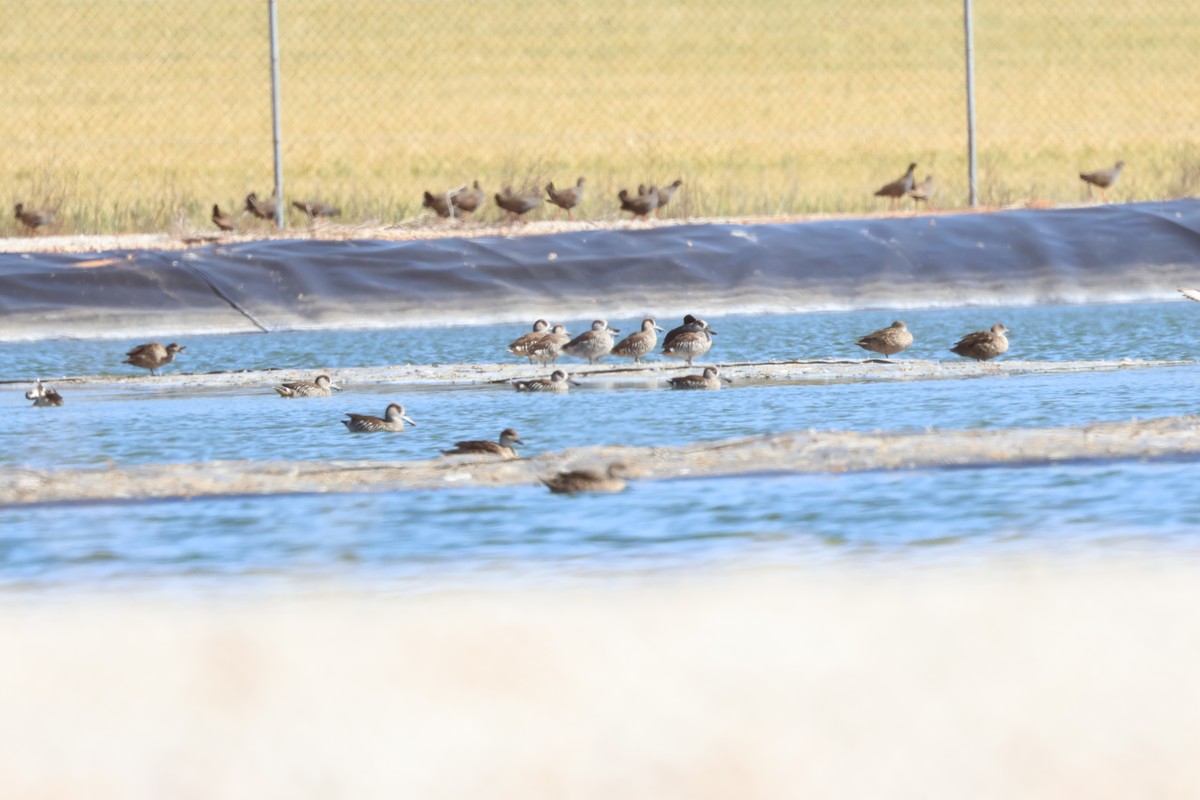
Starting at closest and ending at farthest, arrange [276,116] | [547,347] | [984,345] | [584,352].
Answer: [984,345], [547,347], [584,352], [276,116]

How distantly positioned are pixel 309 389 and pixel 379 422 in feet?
7.29

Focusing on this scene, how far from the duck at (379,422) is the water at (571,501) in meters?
0.10

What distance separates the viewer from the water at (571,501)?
8117mm

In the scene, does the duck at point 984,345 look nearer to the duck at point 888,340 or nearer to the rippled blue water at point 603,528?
the duck at point 888,340

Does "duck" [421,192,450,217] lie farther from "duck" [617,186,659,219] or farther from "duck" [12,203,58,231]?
"duck" [12,203,58,231]

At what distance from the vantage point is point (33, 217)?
24062 mm

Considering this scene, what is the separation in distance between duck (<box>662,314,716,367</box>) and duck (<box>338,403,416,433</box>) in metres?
3.86

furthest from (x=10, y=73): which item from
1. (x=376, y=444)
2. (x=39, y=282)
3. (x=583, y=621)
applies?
(x=583, y=621)

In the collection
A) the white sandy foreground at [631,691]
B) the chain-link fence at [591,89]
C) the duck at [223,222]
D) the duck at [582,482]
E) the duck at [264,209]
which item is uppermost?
the chain-link fence at [591,89]

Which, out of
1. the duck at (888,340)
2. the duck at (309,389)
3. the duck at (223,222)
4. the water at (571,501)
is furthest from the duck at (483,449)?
the duck at (223,222)

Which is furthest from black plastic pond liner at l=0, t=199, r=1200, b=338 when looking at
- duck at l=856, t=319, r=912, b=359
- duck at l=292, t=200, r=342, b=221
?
duck at l=856, t=319, r=912, b=359

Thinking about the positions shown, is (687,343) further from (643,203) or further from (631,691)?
(631,691)

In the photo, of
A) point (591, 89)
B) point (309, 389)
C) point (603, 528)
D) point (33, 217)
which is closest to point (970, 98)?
point (33, 217)

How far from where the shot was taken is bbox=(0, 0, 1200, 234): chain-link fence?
49.1 meters
